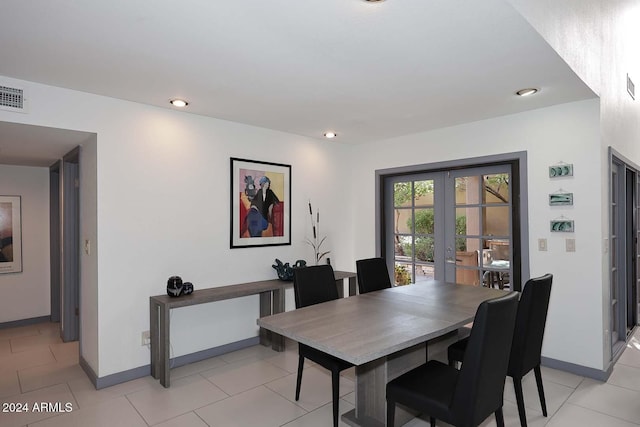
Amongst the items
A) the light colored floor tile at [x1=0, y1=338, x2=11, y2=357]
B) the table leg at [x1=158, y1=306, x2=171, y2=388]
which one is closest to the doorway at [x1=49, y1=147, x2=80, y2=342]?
the light colored floor tile at [x1=0, y1=338, x2=11, y2=357]

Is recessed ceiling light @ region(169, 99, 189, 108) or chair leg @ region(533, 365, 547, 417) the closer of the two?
chair leg @ region(533, 365, 547, 417)

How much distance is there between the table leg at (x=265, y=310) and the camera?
3.93 metres

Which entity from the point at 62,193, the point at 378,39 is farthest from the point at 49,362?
the point at 378,39

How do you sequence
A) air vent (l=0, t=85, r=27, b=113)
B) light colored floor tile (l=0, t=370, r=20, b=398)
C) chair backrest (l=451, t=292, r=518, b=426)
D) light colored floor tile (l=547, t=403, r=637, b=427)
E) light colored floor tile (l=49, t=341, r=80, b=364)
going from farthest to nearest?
light colored floor tile (l=49, t=341, r=80, b=364) → light colored floor tile (l=0, t=370, r=20, b=398) → air vent (l=0, t=85, r=27, b=113) → light colored floor tile (l=547, t=403, r=637, b=427) → chair backrest (l=451, t=292, r=518, b=426)

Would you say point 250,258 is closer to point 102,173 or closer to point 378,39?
point 102,173

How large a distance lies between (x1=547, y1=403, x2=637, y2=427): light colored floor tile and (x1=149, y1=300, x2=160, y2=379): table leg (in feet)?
9.84

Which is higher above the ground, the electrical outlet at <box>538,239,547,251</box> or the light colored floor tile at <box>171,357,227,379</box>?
the electrical outlet at <box>538,239,547,251</box>

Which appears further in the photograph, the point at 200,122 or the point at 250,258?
the point at 250,258

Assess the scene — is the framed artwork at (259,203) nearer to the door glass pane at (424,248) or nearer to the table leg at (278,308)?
the table leg at (278,308)

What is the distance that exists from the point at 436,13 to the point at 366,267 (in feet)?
7.30

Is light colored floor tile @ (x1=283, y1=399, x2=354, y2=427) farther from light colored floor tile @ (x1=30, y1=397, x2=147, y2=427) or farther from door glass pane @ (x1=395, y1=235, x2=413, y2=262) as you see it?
door glass pane @ (x1=395, y1=235, x2=413, y2=262)

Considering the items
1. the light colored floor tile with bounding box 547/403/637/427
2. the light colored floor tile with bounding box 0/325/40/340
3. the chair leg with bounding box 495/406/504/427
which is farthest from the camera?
the light colored floor tile with bounding box 0/325/40/340

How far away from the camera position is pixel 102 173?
3.05 meters

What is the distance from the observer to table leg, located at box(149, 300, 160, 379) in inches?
125
